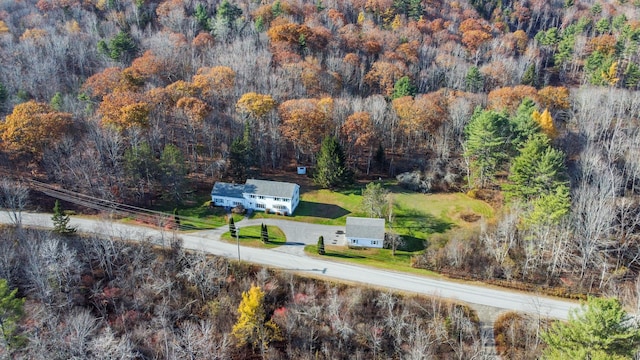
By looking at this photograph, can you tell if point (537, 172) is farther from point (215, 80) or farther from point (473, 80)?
point (215, 80)

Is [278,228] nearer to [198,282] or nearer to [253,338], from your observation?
[198,282]

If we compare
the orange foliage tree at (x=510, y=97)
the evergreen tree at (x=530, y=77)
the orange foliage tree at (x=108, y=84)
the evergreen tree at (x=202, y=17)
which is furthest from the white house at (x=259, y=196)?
the evergreen tree at (x=530, y=77)

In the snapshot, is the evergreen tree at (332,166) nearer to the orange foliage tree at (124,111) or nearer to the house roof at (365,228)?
the house roof at (365,228)

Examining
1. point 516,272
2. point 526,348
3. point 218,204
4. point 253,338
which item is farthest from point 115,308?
point 516,272

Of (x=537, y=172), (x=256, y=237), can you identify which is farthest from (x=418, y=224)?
(x=256, y=237)

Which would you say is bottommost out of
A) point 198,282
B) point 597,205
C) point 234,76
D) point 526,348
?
point 526,348

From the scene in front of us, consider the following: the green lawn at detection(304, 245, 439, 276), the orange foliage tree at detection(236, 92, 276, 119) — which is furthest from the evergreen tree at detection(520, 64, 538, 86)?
the green lawn at detection(304, 245, 439, 276)

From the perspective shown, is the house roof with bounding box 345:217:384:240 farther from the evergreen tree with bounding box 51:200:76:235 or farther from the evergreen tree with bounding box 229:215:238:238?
the evergreen tree with bounding box 51:200:76:235
